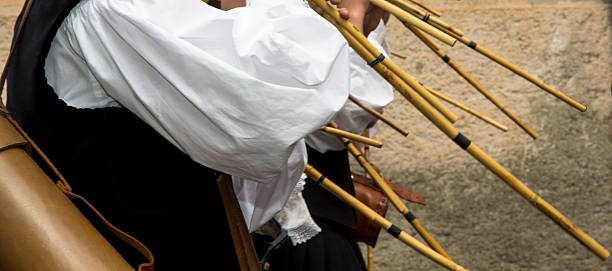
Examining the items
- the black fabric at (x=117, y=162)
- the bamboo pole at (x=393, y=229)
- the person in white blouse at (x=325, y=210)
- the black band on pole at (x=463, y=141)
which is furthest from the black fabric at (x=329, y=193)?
the black band on pole at (x=463, y=141)

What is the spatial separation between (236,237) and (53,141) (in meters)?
0.29

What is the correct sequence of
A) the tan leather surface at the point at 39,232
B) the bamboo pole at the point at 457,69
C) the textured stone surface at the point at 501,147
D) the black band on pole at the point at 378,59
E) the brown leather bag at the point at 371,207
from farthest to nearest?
the textured stone surface at the point at 501,147
the brown leather bag at the point at 371,207
the bamboo pole at the point at 457,69
the black band on pole at the point at 378,59
the tan leather surface at the point at 39,232

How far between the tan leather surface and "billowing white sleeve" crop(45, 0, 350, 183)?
0.15m

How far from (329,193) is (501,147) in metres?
1.13

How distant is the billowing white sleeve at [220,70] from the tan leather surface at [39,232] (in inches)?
5.9

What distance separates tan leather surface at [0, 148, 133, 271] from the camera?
0.55 metres

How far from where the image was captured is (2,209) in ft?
1.87

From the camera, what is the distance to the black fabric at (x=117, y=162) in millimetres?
703

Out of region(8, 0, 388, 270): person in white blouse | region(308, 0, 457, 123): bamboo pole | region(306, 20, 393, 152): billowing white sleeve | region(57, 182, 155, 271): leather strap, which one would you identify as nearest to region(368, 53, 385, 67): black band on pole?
region(308, 0, 457, 123): bamboo pole

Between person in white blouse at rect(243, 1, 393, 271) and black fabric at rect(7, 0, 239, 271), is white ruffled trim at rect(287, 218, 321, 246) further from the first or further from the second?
black fabric at rect(7, 0, 239, 271)

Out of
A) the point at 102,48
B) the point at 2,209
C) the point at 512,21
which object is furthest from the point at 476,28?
the point at 2,209

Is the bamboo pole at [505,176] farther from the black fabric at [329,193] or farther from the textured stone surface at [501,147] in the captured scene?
the textured stone surface at [501,147]

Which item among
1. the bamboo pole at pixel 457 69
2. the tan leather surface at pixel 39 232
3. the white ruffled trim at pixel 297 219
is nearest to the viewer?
the tan leather surface at pixel 39 232

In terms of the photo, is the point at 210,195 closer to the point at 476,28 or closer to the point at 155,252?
the point at 155,252
